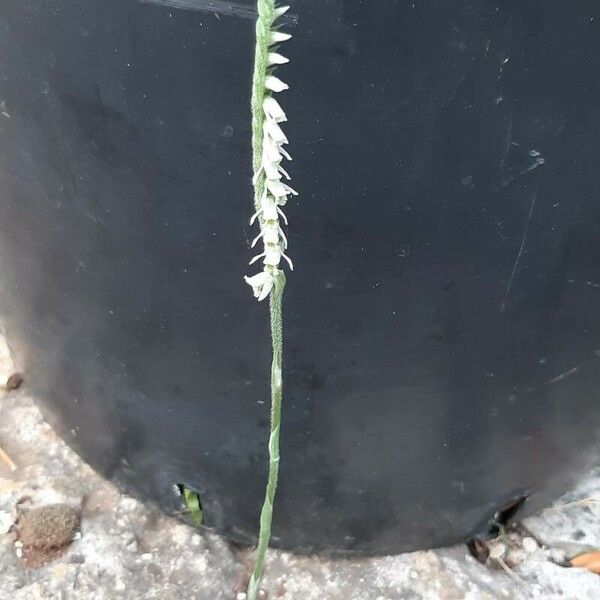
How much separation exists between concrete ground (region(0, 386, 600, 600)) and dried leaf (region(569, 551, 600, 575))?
0.5 inches

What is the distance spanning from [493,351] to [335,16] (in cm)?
34

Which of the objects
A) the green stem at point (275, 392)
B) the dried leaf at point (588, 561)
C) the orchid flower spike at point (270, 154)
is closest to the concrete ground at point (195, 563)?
the dried leaf at point (588, 561)

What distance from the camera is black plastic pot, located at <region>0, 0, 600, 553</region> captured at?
1.69 feet

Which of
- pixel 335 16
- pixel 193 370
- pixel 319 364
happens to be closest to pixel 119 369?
pixel 193 370

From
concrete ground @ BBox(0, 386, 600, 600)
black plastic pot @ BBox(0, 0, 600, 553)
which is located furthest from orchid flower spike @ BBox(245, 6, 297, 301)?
concrete ground @ BBox(0, 386, 600, 600)

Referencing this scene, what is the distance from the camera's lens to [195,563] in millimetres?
937

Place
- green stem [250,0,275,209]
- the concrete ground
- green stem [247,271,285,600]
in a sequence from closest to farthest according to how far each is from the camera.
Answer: green stem [250,0,275,209]
green stem [247,271,285,600]
the concrete ground

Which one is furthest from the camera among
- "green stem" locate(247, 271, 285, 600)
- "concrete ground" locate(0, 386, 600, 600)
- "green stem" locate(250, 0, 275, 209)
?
"concrete ground" locate(0, 386, 600, 600)

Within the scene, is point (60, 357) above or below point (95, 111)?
below

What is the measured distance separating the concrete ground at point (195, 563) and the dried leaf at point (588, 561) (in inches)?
0.5

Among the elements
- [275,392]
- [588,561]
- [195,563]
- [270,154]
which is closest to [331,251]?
[275,392]

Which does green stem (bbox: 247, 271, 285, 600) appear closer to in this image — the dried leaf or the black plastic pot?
the black plastic pot

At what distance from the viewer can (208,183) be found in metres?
0.59

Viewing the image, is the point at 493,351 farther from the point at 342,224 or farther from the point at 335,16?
the point at 335,16
